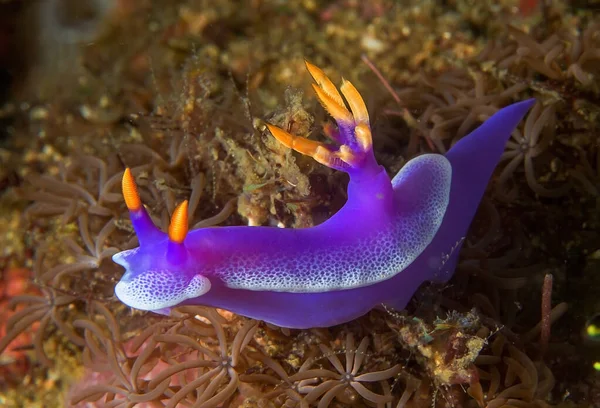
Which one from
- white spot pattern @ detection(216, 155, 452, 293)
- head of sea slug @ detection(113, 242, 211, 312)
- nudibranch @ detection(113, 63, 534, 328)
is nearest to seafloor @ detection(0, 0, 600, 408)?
nudibranch @ detection(113, 63, 534, 328)

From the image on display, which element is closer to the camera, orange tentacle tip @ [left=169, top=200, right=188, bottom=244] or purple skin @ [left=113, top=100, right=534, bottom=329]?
orange tentacle tip @ [left=169, top=200, right=188, bottom=244]

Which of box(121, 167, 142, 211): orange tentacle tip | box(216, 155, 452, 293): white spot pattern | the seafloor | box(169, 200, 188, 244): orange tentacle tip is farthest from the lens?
the seafloor

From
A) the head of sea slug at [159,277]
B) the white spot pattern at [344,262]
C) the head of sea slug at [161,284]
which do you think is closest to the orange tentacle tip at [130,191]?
the head of sea slug at [159,277]

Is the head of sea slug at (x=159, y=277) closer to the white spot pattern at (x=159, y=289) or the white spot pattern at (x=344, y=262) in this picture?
the white spot pattern at (x=159, y=289)

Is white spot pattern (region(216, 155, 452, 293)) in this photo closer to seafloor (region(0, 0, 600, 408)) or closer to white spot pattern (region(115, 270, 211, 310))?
white spot pattern (region(115, 270, 211, 310))

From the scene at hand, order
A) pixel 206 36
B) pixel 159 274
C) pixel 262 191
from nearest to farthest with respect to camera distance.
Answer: pixel 159 274 < pixel 262 191 < pixel 206 36

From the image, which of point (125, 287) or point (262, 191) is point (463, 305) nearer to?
point (262, 191)

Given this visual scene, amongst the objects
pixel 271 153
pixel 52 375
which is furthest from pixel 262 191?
pixel 52 375

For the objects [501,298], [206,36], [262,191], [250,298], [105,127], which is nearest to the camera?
[250,298]
